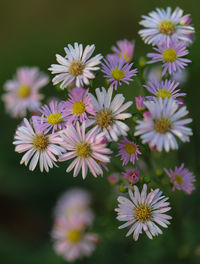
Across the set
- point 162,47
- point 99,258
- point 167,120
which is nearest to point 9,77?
point 99,258

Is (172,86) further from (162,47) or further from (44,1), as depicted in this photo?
(44,1)

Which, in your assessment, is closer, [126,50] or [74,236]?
[126,50]

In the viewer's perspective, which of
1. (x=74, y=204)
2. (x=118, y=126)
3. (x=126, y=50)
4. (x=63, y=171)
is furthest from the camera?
(x=63, y=171)

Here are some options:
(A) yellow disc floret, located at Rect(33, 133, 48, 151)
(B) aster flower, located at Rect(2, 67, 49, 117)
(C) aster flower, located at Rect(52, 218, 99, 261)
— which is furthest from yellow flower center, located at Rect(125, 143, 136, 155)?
(C) aster flower, located at Rect(52, 218, 99, 261)

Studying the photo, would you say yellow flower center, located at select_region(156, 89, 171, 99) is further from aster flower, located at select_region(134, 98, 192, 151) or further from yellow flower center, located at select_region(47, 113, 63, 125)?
yellow flower center, located at select_region(47, 113, 63, 125)

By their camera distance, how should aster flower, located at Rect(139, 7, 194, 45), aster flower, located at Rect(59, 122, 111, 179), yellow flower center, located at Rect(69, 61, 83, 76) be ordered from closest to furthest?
aster flower, located at Rect(59, 122, 111, 179) < yellow flower center, located at Rect(69, 61, 83, 76) < aster flower, located at Rect(139, 7, 194, 45)

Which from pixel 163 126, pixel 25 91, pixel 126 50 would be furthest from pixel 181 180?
pixel 25 91

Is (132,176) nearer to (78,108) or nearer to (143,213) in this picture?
(143,213)
